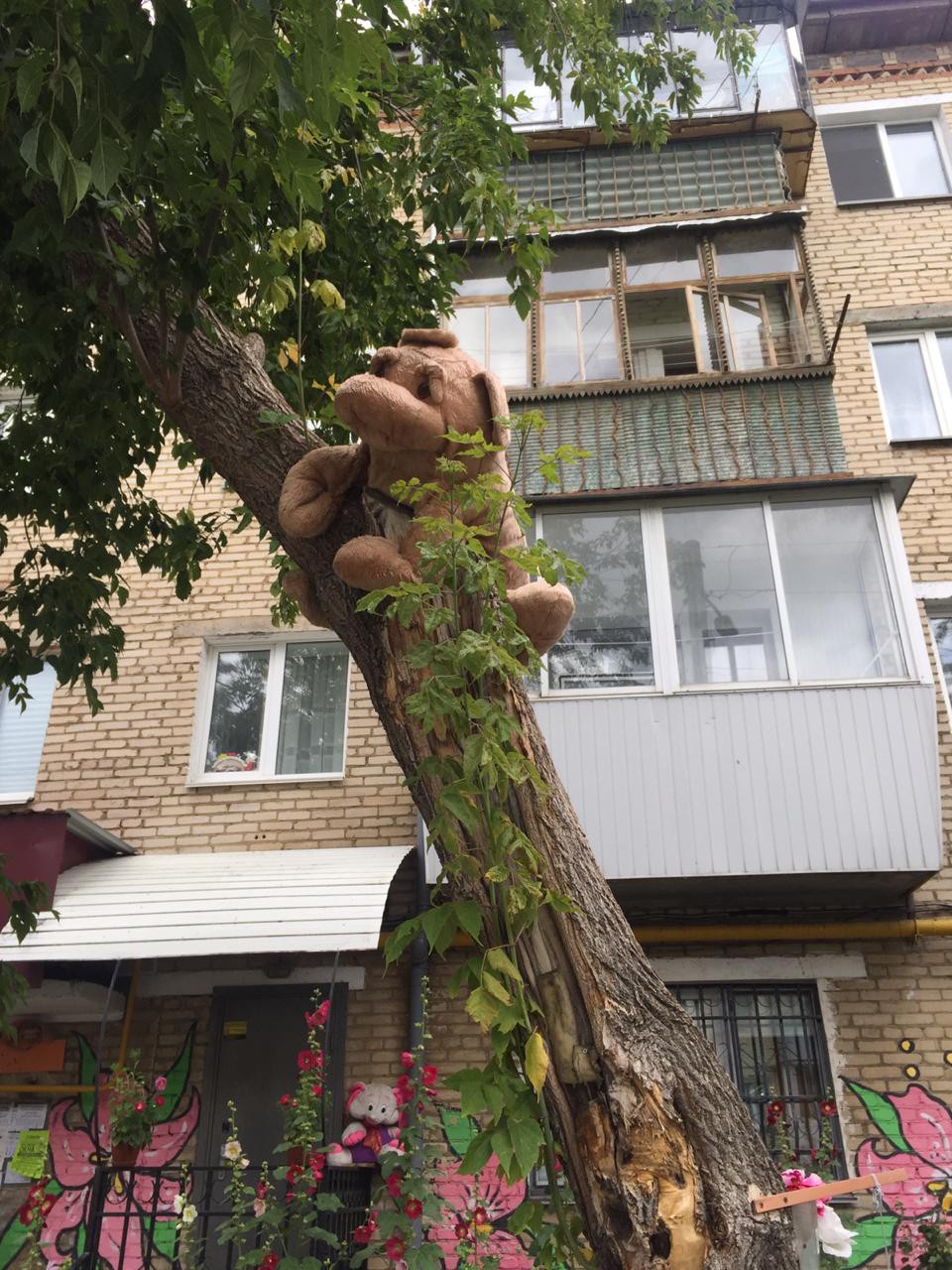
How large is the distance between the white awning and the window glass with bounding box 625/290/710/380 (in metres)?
4.28

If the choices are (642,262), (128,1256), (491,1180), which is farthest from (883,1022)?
(642,262)

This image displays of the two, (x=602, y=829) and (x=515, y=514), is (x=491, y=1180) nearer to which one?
(x=602, y=829)

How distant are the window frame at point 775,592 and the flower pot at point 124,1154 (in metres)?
3.37

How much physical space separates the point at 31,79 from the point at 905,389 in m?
8.00

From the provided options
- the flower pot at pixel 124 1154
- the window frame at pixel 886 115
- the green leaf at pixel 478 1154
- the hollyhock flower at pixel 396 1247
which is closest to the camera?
the green leaf at pixel 478 1154

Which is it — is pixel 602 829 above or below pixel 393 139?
below

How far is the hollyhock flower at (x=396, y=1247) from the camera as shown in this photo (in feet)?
12.8

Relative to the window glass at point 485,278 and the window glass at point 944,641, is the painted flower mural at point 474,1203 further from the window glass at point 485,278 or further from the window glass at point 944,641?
the window glass at point 485,278

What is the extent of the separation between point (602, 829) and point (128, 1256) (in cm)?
392

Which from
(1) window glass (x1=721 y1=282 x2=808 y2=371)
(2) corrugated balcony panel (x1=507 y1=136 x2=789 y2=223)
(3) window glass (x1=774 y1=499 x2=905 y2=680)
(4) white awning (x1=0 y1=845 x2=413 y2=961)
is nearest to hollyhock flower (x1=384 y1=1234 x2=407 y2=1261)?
(4) white awning (x1=0 y1=845 x2=413 y2=961)

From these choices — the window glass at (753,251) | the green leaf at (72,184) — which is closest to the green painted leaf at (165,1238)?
the green leaf at (72,184)

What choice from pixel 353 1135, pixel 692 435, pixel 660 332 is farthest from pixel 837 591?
pixel 353 1135

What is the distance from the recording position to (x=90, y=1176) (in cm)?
637

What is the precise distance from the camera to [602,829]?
232 inches
